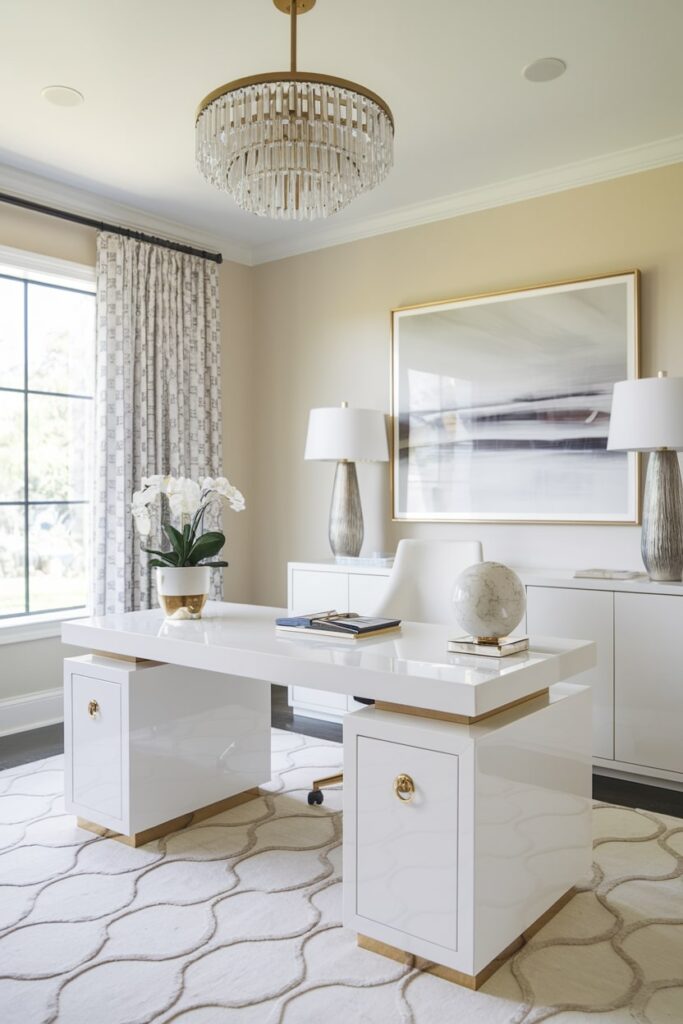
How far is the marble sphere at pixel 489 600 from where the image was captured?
2.08 meters

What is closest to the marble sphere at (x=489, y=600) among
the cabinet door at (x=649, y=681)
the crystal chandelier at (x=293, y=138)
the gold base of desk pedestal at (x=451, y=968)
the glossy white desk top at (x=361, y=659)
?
the glossy white desk top at (x=361, y=659)

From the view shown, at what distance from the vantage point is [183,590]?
9.46 feet

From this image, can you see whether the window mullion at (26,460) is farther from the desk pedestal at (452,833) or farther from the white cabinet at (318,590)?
the desk pedestal at (452,833)

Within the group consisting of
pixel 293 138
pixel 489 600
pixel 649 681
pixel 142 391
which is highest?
pixel 293 138

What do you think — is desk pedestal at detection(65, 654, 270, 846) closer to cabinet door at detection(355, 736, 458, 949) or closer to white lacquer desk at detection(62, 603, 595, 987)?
white lacquer desk at detection(62, 603, 595, 987)

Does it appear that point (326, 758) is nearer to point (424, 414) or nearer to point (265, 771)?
point (265, 771)

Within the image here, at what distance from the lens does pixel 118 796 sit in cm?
265

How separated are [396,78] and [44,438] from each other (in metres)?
2.59

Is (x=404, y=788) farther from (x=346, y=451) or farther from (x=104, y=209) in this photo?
(x=104, y=209)

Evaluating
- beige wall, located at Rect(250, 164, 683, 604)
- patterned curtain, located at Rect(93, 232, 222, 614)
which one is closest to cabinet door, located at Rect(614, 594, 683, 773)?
beige wall, located at Rect(250, 164, 683, 604)

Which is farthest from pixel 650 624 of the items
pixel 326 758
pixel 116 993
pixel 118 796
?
pixel 116 993

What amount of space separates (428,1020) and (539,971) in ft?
1.16

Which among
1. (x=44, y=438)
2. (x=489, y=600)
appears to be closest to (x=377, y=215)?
(x=44, y=438)

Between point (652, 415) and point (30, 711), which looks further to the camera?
point (30, 711)
